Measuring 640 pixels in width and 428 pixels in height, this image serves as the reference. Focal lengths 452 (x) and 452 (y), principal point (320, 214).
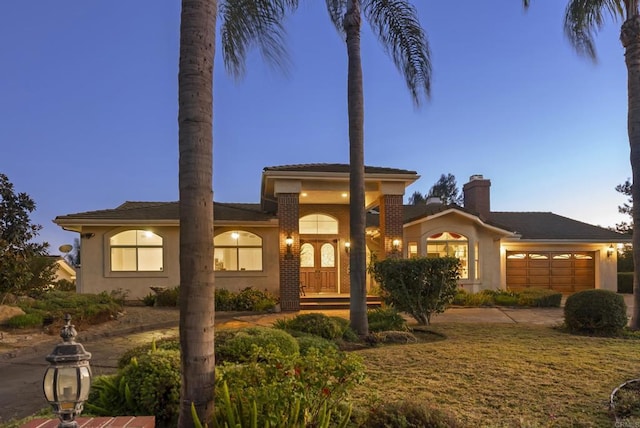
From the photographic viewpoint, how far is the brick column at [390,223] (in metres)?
15.4

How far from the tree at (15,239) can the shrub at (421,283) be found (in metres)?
8.86

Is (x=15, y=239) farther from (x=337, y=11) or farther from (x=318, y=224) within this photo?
(x=318, y=224)

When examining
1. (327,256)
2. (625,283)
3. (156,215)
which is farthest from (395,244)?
(625,283)

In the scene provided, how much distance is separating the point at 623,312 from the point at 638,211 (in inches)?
95.7

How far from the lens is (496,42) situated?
18.7 m

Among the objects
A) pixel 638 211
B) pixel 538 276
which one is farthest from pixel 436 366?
pixel 538 276

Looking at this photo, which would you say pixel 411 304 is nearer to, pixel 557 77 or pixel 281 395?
pixel 281 395

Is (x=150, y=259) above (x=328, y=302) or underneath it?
above

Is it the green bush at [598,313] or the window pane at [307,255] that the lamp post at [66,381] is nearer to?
the green bush at [598,313]

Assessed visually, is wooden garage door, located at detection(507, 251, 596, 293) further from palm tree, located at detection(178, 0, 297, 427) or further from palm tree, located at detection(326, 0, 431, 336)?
palm tree, located at detection(178, 0, 297, 427)

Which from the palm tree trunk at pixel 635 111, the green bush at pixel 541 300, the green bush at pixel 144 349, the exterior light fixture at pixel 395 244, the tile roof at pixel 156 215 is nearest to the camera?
the green bush at pixel 144 349

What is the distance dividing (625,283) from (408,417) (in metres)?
23.9

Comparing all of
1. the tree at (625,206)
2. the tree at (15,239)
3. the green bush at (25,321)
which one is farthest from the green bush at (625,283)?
the tree at (15,239)

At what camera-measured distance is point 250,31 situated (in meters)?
7.64
